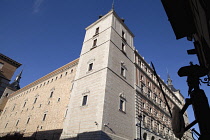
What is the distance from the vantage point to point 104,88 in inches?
642

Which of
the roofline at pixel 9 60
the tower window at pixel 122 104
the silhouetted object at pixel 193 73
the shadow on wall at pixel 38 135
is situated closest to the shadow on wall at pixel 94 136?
the tower window at pixel 122 104

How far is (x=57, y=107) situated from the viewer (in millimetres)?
25281

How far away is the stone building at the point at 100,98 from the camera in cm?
1587

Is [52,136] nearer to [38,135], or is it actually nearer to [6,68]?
[38,135]

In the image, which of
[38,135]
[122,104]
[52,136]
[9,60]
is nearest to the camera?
[122,104]

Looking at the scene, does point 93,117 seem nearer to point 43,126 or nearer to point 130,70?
point 130,70

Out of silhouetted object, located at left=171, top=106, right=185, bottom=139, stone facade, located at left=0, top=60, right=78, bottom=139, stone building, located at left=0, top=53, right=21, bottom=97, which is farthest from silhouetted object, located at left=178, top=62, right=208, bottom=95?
stone facade, located at left=0, top=60, right=78, bottom=139

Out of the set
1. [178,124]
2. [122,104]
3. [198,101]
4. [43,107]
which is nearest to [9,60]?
[43,107]

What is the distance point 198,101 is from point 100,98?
1446 centimetres

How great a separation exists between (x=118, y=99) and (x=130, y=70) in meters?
6.85

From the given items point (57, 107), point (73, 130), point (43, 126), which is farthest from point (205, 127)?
point (43, 126)

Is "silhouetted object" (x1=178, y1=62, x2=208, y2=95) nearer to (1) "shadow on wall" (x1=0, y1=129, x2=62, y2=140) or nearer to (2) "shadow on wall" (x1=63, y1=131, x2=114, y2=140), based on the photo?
(2) "shadow on wall" (x1=63, y1=131, x2=114, y2=140)

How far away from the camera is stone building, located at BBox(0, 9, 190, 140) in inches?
625

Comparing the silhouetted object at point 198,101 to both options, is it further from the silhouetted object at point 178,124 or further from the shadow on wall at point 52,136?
the shadow on wall at point 52,136
